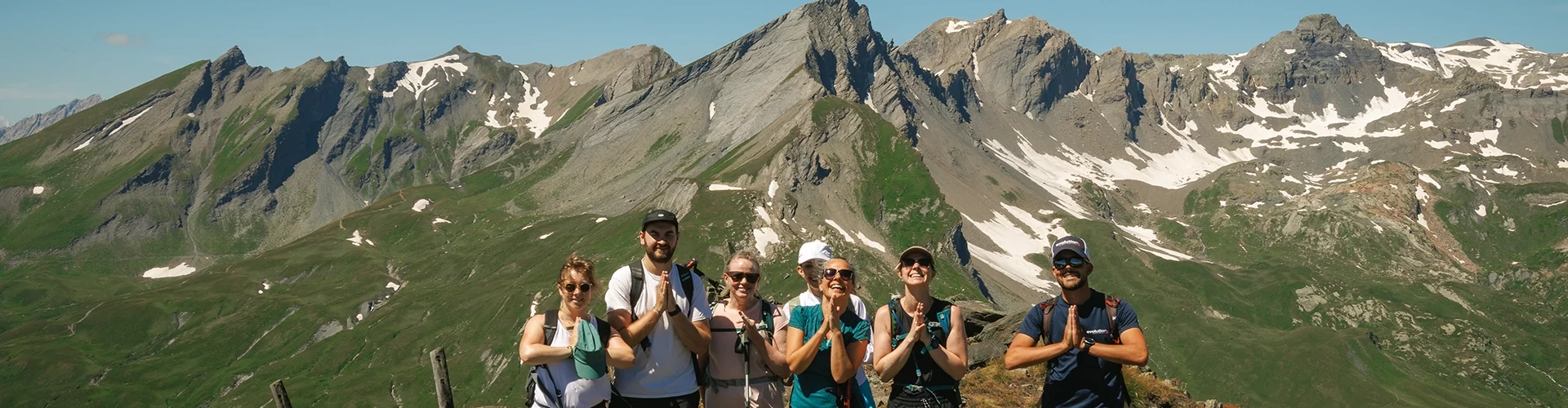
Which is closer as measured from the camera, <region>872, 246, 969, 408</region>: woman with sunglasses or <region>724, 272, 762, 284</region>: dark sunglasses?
<region>872, 246, 969, 408</region>: woman with sunglasses

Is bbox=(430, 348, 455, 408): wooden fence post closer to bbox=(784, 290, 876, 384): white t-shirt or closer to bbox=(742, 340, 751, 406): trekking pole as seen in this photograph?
bbox=(742, 340, 751, 406): trekking pole

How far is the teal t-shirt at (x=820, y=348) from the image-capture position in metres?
12.6

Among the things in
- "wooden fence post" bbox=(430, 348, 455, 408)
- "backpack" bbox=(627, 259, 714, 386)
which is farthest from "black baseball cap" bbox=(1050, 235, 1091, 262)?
"wooden fence post" bbox=(430, 348, 455, 408)

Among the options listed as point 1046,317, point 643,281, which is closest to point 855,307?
point 1046,317

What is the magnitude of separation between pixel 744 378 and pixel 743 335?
28.3 inches

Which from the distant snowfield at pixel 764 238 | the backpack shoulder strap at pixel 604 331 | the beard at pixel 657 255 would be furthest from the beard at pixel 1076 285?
the distant snowfield at pixel 764 238

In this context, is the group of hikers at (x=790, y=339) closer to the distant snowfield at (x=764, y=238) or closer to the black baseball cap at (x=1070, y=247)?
the black baseball cap at (x=1070, y=247)

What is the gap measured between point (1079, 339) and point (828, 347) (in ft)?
10.7

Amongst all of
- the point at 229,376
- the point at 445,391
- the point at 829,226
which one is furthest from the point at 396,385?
the point at 445,391

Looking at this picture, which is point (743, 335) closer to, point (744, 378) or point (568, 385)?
point (744, 378)

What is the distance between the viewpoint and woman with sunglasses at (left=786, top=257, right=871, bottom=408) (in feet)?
39.5

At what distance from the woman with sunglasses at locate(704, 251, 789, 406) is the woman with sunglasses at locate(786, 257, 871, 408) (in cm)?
42

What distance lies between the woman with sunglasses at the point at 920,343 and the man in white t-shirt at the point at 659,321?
2463mm

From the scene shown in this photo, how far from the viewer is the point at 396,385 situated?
172375mm
